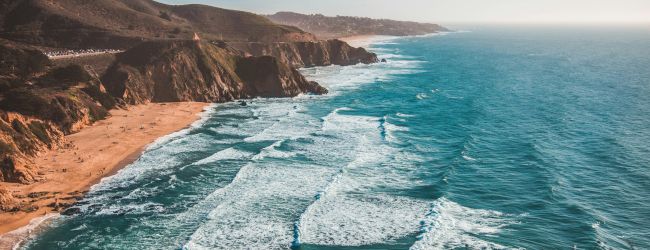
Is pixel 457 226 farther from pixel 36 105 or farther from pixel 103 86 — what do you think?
pixel 103 86

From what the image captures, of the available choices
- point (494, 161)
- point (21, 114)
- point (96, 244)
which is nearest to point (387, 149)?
point (494, 161)

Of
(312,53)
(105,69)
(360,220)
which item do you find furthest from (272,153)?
(312,53)

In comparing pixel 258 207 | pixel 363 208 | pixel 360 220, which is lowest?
pixel 360 220

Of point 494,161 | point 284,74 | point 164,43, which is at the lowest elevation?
point 494,161

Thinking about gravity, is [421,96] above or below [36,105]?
below

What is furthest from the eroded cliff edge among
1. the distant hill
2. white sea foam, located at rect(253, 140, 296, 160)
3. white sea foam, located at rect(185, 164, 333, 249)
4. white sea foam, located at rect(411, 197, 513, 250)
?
white sea foam, located at rect(411, 197, 513, 250)

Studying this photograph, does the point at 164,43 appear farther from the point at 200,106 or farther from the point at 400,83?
the point at 400,83
